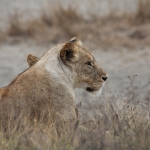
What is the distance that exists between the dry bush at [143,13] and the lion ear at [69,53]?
292 inches

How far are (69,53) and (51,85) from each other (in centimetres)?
35

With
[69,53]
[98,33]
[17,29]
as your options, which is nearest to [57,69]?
[69,53]

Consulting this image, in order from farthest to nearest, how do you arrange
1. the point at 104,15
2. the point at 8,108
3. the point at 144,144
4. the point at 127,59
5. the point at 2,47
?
the point at 104,15, the point at 2,47, the point at 127,59, the point at 8,108, the point at 144,144

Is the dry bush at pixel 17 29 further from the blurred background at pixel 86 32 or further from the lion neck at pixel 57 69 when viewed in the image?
the lion neck at pixel 57 69

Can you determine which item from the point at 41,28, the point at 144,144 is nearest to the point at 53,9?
the point at 41,28

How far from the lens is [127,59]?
11969mm

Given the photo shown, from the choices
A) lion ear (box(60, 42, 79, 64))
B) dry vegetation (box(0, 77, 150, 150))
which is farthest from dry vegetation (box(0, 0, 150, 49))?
dry vegetation (box(0, 77, 150, 150))

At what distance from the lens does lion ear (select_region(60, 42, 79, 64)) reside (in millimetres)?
6258

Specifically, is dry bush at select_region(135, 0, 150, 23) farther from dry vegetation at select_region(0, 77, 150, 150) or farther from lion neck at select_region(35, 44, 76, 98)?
dry vegetation at select_region(0, 77, 150, 150)

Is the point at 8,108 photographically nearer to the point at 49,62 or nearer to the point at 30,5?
the point at 49,62

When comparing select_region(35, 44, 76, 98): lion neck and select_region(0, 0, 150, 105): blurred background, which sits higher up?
select_region(0, 0, 150, 105): blurred background

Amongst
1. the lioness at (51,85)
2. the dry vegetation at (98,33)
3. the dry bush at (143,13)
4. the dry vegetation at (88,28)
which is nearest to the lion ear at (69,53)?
the lioness at (51,85)

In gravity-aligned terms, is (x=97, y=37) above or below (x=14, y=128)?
above

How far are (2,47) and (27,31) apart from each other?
862 mm
